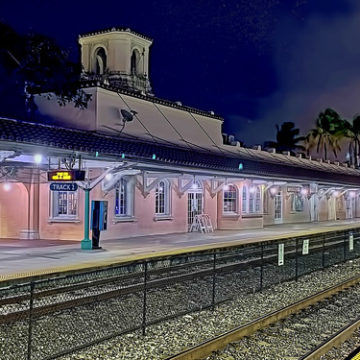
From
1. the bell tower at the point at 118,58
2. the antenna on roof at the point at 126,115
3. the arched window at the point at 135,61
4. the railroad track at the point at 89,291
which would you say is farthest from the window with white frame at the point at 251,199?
the railroad track at the point at 89,291

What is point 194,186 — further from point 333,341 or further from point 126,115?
point 333,341

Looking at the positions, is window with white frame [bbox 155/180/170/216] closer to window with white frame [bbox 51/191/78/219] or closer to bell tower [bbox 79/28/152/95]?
window with white frame [bbox 51/191/78/219]

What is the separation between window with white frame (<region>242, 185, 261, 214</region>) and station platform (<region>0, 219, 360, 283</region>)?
6316 mm

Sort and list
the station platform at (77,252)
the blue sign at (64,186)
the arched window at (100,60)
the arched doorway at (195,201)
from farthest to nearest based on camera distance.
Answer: the arched window at (100,60)
the arched doorway at (195,201)
the blue sign at (64,186)
the station platform at (77,252)

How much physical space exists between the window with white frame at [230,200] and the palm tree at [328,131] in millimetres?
56242

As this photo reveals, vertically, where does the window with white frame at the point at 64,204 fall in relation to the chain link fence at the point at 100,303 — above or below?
above

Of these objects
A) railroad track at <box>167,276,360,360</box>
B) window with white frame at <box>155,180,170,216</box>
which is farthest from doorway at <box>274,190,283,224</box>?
railroad track at <box>167,276,360,360</box>

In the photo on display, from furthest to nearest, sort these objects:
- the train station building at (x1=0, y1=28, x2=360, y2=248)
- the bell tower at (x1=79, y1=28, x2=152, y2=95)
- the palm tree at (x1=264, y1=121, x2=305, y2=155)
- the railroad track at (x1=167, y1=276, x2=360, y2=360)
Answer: the palm tree at (x1=264, y1=121, x2=305, y2=155)
the bell tower at (x1=79, y1=28, x2=152, y2=95)
the train station building at (x1=0, y1=28, x2=360, y2=248)
the railroad track at (x1=167, y1=276, x2=360, y2=360)

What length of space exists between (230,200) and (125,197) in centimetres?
820

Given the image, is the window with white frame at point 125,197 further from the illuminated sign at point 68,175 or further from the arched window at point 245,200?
the arched window at point 245,200

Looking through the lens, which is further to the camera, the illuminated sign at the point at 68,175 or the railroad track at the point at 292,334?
the illuminated sign at the point at 68,175

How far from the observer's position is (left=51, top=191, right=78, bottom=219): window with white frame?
852 inches

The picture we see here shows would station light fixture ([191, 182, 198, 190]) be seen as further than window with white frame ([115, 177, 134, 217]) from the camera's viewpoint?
Yes

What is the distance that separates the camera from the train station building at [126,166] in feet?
56.4
